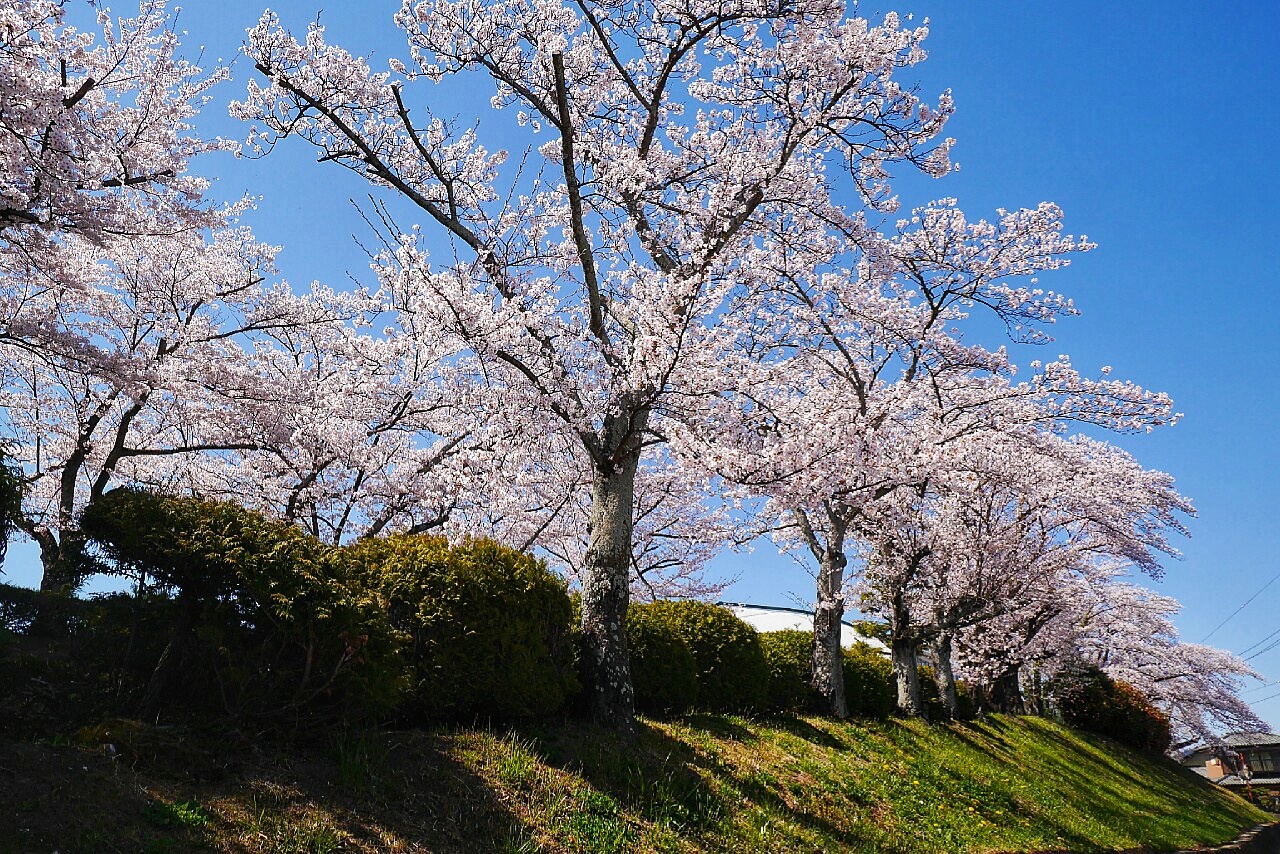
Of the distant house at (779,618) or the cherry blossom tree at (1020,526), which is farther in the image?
the distant house at (779,618)

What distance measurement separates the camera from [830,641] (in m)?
14.7

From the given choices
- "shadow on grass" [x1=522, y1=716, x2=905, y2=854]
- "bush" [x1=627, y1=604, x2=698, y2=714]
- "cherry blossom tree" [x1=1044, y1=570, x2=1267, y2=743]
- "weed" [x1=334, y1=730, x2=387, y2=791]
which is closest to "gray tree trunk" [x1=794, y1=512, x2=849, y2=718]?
"bush" [x1=627, y1=604, x2=698, y2=714]

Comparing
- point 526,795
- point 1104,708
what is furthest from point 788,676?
point 1104,708

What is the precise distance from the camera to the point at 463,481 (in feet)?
34.3

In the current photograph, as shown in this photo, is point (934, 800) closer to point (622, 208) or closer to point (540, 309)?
point (540, 309)

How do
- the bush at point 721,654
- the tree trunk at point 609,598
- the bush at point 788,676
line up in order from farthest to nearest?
the bush at point 788,676
the bush at point 721,654
the tree trunk at point 609,598

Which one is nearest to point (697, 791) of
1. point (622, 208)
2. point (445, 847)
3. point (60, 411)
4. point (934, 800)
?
point (445, 847)

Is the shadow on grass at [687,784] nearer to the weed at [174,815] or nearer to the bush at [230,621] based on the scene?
the bush at [230,621]

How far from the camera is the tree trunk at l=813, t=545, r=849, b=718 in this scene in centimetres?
1444

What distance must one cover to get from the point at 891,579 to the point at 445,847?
14486mm

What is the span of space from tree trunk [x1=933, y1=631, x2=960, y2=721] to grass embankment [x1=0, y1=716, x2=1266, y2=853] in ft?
21.3

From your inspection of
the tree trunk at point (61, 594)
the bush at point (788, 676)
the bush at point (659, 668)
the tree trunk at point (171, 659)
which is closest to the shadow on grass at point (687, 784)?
the bush at point (659, 668)

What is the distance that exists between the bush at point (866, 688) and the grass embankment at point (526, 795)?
10.9 ft

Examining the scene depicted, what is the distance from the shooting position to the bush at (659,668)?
1038 centimetres
